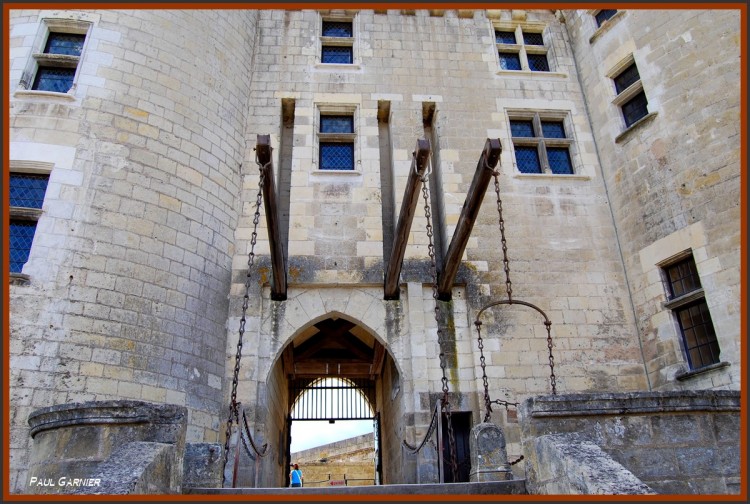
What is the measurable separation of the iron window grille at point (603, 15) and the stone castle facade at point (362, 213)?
0.05m

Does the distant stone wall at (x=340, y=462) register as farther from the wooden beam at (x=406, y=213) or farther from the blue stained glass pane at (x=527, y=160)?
the blue stained glass pane at (x=527, y=160)

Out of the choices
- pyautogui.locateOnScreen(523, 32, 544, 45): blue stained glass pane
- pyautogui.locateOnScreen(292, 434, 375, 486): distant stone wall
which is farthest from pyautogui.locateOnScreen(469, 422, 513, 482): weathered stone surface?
pyautogui.locateOnScreen(292, 434, 375, 486): distant stone wall

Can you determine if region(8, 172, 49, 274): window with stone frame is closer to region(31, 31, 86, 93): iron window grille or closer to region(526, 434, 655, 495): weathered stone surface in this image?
region(31, 31, 86, 93): iron window grille

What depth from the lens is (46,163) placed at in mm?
6754

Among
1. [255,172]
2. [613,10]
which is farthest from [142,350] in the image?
[613,10]

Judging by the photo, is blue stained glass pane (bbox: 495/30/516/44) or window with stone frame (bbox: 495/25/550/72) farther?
blue stained glass pane (bbox: 495/30/516/44)

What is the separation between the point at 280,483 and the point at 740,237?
27.3 feet

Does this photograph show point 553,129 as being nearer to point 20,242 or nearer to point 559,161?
point 559,161

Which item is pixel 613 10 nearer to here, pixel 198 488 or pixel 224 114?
pixel 224 114

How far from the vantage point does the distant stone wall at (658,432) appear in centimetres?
367

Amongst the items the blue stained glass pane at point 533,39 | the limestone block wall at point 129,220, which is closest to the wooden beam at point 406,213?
the limestone block wall at point 129,220

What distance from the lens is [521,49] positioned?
1036 cm

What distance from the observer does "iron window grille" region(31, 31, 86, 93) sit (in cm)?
752

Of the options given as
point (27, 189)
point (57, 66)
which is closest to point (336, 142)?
point (57, 66)
